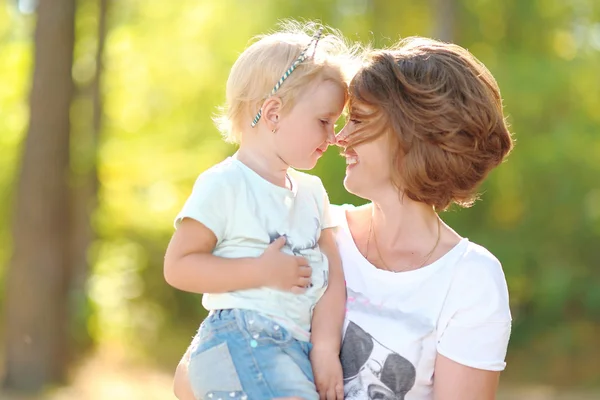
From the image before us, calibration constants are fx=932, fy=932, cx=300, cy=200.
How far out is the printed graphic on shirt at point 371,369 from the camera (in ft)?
7.74

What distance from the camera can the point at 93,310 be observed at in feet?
35.7

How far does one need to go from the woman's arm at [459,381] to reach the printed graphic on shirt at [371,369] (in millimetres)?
71

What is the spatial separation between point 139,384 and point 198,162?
10.2 feet

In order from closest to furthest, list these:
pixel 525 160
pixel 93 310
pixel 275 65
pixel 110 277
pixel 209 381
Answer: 1. pixel 209 381
2. pixel 275 65
3. pixel 525 160
4. pixel 93 310
5. pixel 110 277

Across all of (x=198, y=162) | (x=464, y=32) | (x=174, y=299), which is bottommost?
(x=174, y=299)

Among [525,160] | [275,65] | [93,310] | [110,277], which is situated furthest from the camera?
[110,277]

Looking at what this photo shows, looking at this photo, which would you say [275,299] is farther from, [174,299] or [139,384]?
[174,299]

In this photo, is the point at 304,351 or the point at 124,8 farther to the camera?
the point at 124,8

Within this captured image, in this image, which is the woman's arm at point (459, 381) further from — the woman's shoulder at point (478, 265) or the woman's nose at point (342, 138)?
the woman's nose at point (342, 138)

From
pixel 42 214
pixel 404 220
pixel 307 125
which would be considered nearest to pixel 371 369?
pixel 404 220

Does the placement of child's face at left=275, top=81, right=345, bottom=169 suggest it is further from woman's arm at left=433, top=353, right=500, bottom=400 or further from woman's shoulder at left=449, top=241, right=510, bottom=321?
woman's arm at left=433, top=353, right=500, bottom=400

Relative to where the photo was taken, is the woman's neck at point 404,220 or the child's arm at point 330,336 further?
the woman's neck at point 404,220

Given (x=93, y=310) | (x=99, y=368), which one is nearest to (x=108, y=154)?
(x=93, y=310)

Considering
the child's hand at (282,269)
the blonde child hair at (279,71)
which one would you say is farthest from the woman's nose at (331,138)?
the child's hand at (282,269)
